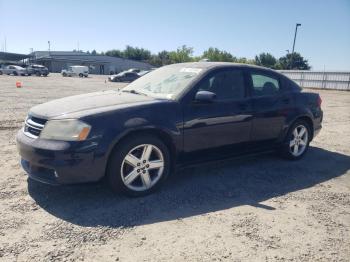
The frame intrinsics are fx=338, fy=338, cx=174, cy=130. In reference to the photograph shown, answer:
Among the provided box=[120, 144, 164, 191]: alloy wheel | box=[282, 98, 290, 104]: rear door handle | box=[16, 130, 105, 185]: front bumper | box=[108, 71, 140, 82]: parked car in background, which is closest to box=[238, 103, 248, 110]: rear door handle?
box=[282, 98, 290, 104]: rear door handle

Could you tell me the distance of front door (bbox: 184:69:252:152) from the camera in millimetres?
4402

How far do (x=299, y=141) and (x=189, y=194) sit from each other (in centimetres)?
276

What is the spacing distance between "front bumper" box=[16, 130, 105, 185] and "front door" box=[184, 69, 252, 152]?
1.25 m

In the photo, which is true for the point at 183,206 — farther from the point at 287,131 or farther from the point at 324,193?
the point at 287,131

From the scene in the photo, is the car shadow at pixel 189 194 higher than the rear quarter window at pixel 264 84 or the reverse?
the reverse

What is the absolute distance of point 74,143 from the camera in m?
3.59

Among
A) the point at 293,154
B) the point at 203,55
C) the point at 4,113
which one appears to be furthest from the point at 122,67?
the point at 293,154

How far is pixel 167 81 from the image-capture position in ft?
16.0

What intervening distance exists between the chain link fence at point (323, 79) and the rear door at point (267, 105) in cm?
2894

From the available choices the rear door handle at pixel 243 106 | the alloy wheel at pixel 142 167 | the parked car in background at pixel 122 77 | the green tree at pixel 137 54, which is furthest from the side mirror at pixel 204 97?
the green tree at pixel 137 54

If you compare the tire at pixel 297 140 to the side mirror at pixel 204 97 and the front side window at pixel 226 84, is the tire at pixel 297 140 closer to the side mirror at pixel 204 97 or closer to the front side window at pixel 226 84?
the front side window at pixel 226 84

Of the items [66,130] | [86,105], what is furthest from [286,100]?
[66,130]

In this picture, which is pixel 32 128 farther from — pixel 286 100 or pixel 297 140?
pixel 297 140

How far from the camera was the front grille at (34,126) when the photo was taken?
3.88 metres
